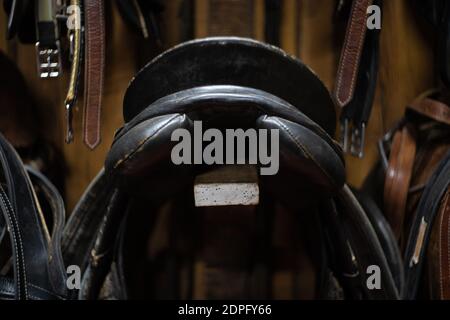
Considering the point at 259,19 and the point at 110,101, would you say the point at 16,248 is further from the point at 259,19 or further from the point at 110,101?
the point at 259,19

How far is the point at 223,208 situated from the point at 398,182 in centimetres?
29

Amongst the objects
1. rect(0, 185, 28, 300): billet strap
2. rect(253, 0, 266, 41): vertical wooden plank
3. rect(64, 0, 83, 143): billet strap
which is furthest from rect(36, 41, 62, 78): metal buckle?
rect(253, 0, 266, 41): vertical wooden plank

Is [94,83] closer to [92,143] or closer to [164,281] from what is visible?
[92,143]

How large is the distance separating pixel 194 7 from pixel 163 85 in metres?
0.27

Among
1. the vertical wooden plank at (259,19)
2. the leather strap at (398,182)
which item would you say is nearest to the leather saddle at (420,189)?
the leather strap at (398,182)

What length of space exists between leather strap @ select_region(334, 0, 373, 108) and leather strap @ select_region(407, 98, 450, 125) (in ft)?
0.57

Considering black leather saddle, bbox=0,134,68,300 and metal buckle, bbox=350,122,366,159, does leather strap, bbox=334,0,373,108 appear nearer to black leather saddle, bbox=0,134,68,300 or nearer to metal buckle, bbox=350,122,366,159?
metal buckle, bbox=350,122,366,159

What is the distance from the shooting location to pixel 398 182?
78 centimetres

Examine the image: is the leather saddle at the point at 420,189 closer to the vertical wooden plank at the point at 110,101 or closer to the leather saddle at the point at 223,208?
the leather saddle at the point at 223,208

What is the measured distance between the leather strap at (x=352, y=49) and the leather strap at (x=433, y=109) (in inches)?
6.8

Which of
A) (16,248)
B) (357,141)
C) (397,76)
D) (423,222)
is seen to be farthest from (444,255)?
(16,248)

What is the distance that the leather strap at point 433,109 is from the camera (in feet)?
2.49

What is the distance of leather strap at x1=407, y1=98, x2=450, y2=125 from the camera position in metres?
0.76

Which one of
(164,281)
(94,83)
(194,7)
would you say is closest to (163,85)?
(94,83)
